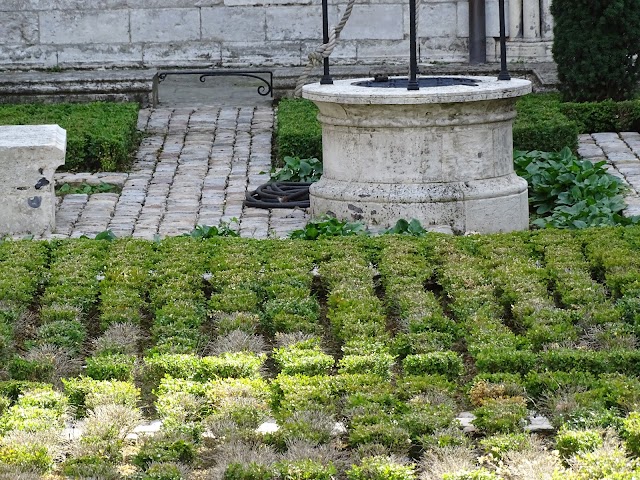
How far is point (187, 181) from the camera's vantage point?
10.4 metres

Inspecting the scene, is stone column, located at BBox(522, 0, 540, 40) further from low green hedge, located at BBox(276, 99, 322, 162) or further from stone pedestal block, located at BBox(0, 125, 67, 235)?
stone pedestal block, located at BBox(0, 125, 67, 235)

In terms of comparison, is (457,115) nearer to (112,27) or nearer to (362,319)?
(362,319)

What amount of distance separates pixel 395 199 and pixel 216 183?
8.07ft

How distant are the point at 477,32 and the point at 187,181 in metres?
5.73

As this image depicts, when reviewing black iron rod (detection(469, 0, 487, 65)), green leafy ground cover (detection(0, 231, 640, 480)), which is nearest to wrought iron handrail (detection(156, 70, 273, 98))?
black iron rod (detection(469, 0, 487, 65))

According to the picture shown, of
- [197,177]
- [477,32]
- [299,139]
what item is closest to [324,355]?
[197,177]

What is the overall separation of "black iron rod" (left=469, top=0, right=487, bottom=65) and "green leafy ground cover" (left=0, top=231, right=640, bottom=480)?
7.73 meters

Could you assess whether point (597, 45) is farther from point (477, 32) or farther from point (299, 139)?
point (299, 139)

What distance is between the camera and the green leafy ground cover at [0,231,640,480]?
4.52 metres

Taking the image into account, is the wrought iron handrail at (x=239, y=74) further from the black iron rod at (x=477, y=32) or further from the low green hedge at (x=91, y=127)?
the black iron rod at (x=477, y=32)

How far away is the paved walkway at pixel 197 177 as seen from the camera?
354 inches

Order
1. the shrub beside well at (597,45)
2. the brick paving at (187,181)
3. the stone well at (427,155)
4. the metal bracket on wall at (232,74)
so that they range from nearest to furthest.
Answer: the stone well at (427,155) → the brick paving at (187,181) → the shrub beside well at (597,45) → the metal bracket on wall at (232,74)

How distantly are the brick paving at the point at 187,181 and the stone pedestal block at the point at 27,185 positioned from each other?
200 millimetres

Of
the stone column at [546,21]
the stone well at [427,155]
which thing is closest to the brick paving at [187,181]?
the stone well at [427,155]
